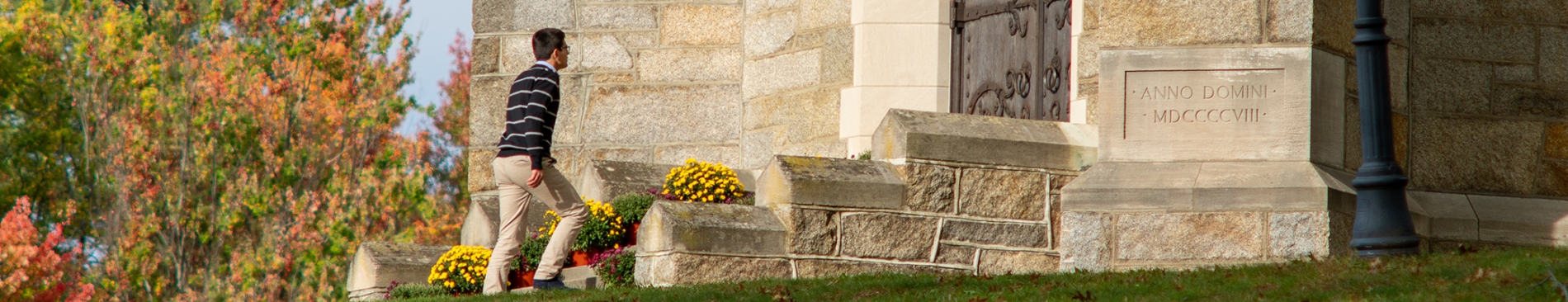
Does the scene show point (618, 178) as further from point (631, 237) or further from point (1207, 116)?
point (1207, 116)

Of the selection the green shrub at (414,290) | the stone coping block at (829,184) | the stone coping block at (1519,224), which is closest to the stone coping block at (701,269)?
the stone coping block at (829,184)

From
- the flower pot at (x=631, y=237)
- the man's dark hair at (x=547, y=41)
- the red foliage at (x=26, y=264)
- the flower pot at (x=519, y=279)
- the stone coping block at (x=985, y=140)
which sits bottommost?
the red foliage at (x=26, y=264)

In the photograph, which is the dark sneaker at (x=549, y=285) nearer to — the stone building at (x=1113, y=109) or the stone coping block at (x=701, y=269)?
the stone coping block at (x=701, y=269)

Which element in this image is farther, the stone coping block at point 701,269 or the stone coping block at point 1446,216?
the stone coping block at point 1446,216

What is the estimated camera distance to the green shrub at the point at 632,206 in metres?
9.16

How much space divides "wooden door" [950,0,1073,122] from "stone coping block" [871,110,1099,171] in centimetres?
88

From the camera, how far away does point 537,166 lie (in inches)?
282

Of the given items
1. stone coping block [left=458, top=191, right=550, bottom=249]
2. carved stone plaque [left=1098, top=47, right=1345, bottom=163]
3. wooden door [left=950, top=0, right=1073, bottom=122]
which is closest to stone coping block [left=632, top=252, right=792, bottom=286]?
carved stone plaque [left=1098, top=47, right=1345, bottom=163]

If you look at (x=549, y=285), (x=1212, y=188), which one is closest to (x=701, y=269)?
(x=549, y=285)

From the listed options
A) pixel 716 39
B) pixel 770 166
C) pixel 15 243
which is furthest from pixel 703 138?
pixel 15 243

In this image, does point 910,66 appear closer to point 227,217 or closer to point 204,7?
point 227,217

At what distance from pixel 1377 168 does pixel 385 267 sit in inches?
241

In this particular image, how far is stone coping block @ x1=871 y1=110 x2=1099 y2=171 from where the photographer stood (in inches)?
324

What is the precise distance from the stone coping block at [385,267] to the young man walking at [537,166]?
282 centimetres
